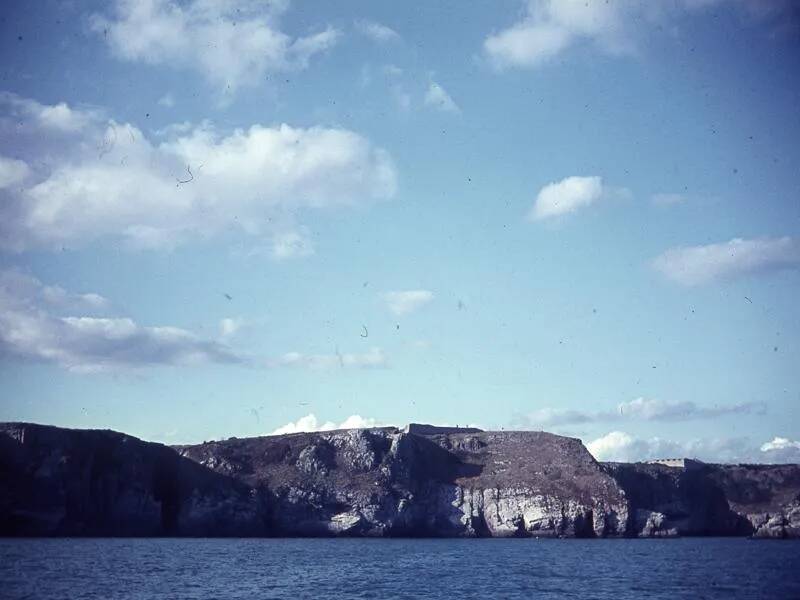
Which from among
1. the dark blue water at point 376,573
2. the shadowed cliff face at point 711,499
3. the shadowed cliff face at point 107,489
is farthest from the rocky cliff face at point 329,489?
the dark blue water at point 376,573

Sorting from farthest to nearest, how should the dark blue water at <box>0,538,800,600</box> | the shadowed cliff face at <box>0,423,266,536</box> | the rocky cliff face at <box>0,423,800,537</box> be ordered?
the rocky cliff face at <box>0,423,800,537</box> < the shadowed cliff face at <box>0,423,266,536</box> < the dark blue water at <box>0,538,800,600</box>

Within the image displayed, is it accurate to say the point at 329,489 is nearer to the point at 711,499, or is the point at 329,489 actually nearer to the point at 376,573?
the point at 376,573

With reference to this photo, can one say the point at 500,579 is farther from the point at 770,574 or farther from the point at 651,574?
the point at 770,574

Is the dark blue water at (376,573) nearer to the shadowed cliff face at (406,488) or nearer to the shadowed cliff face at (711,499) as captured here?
the shadowed cliff face at (406,488)

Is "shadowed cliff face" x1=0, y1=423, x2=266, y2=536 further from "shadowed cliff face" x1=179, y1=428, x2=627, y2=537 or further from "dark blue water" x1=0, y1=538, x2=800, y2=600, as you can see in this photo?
"dark blue water" x1=0, y1=538, x2=800, y2=600

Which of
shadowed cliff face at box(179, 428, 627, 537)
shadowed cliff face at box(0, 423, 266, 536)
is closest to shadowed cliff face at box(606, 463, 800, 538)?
shadowed cliff face at box(179, 428, 627, 537)

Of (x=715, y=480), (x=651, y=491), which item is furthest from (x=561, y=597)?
(x=715, y=480)

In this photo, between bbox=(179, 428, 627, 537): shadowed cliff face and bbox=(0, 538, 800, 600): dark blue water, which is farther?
bbox=(179, 428, 627, 537): shadowed cliff face
